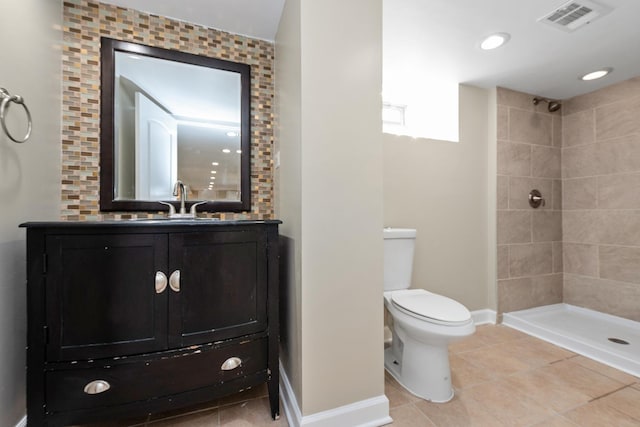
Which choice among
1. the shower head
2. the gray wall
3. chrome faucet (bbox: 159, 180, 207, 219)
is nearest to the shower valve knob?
the shower head

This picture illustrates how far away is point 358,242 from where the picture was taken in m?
1.27

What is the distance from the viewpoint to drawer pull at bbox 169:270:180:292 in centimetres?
112

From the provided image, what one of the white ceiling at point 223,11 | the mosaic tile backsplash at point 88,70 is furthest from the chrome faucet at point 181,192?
the white ceiling at point 223,11

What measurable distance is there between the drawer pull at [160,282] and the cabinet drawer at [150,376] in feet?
0.92

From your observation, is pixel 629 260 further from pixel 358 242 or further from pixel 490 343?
pixel 358 242

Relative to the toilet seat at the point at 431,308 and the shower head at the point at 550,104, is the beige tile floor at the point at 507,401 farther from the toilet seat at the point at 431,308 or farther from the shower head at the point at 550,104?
the shower head at the point at 550,104

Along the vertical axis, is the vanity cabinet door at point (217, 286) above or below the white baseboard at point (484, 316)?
above

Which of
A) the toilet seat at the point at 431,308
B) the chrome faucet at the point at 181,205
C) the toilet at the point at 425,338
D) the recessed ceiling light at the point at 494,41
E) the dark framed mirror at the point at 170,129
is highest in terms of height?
the recessed ceiling light at the point at 494,41

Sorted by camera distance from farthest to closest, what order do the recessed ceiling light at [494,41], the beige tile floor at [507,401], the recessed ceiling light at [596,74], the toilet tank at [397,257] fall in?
1. the recessed ceiling light at [596,74]
2. the toilet tank at [397,257]
3. the recessed ceiling light at [494,41]
4. the beige tile floor at [507,401]

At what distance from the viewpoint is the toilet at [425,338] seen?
139 cm

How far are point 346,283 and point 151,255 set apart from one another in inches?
33.0

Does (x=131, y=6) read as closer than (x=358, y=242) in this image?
No

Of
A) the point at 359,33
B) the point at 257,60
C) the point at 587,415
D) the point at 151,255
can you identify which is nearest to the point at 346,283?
the point at 151,255

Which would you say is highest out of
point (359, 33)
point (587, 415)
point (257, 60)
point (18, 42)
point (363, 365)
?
point (257, 60)
